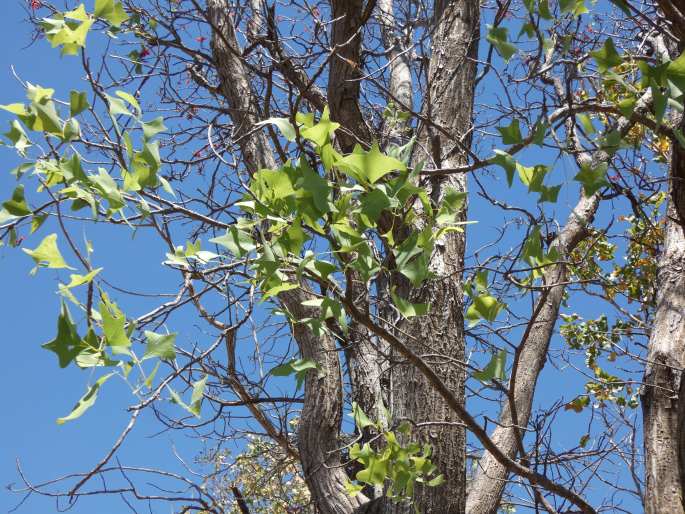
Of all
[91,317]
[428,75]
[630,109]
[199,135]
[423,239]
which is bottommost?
[91,317]

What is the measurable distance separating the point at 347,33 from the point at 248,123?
70 cm

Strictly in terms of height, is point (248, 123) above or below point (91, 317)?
above

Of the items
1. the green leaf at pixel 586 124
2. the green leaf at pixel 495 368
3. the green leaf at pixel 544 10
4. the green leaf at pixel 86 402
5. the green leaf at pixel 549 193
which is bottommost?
the green leaf at pixel 86 402

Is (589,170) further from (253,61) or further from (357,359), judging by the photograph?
(253,61)

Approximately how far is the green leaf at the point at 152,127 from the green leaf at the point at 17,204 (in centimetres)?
30

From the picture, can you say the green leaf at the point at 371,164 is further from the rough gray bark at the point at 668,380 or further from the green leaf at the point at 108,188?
the rough gray bark at the point at 668,380

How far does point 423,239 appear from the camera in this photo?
1.75 m

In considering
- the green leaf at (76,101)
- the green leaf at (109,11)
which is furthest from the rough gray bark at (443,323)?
the green leaf at (76,101)

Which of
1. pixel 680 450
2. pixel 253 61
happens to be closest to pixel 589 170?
pixel 680 450

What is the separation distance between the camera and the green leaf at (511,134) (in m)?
1.74

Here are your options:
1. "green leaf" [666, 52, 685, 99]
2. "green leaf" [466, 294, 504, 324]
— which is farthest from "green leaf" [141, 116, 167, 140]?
"green leaf" [666, 52, 685, 99]

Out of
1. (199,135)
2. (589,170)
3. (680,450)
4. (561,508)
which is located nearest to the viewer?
(589,170)

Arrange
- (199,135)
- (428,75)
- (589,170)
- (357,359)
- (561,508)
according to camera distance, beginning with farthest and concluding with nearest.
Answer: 1. (199,135)
2. (357,359)
3. (428,75)
4. (561,508)
5. (589,170)

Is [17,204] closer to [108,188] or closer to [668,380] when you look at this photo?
[108,188]
